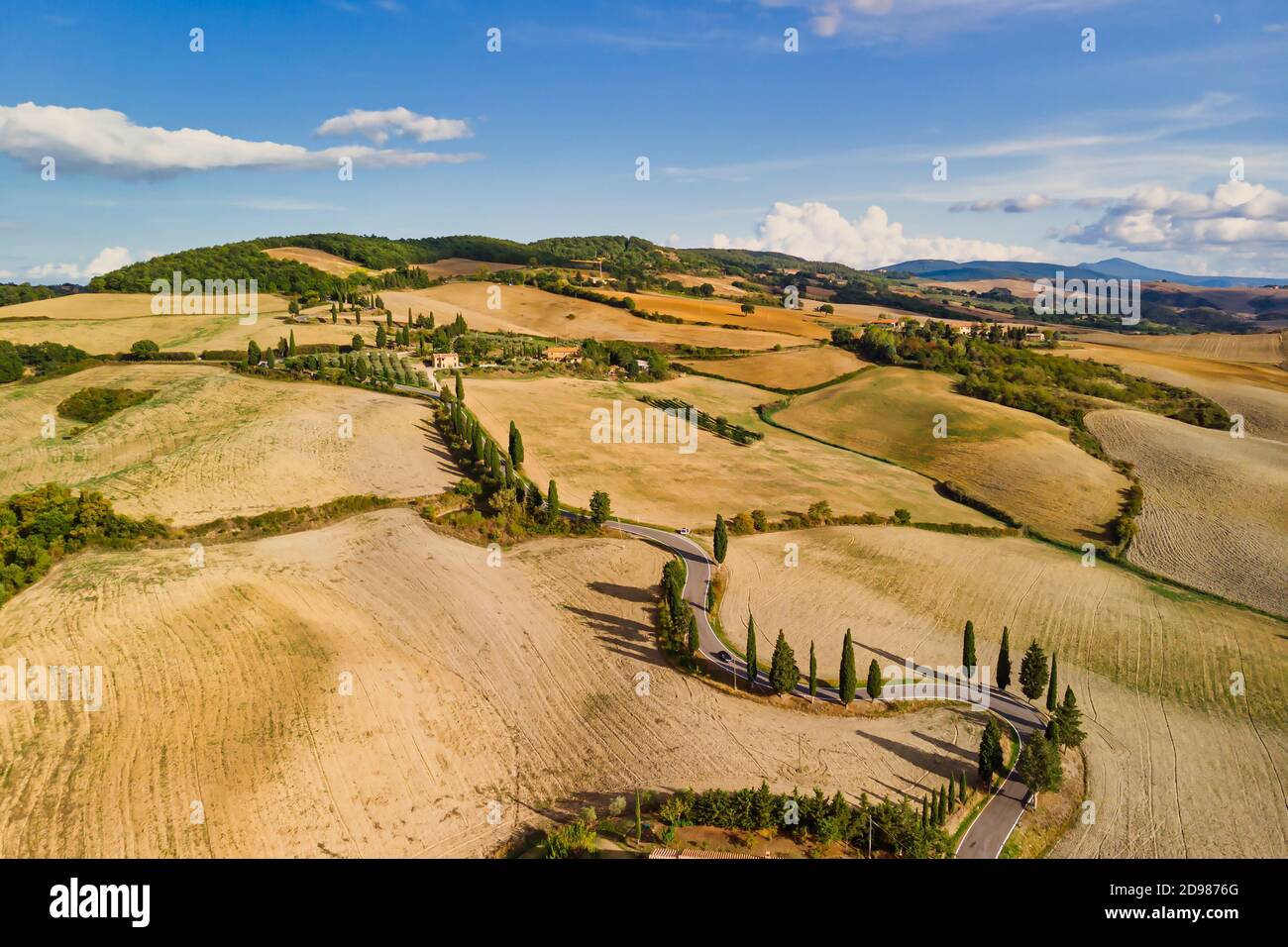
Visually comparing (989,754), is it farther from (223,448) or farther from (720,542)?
(223,448)

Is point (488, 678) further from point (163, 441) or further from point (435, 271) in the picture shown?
point (435, 271)

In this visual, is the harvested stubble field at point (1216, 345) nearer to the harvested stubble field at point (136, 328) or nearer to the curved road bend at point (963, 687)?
the curved road bend at point (963, 687)

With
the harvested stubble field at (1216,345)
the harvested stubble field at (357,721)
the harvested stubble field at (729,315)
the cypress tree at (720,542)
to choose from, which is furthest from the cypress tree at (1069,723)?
the harvested stubble field at (1216,345)

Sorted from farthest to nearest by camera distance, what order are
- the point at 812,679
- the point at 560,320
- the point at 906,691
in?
the point at 560,320 < the point at 906,691 < the point at 812,679

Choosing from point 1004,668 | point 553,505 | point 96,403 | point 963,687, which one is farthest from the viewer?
point 96,403

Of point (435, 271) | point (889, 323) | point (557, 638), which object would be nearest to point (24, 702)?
point (557, 638)

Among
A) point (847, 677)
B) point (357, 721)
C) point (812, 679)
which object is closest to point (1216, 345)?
point (847, 677)
